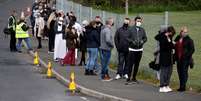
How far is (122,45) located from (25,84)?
3207 millimetres

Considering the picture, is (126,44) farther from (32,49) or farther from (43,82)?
(32,49)

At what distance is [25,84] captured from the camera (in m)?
21.1

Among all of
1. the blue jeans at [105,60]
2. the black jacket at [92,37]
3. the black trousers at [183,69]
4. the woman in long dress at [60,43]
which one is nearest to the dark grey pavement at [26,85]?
the woman in long dress at [60,43]

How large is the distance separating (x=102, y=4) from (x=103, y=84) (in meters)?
47.8

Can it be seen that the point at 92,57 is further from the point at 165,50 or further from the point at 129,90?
the point at 165,50

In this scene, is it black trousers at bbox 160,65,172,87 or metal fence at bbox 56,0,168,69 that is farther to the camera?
metal fence at bbox 56,0,168,69

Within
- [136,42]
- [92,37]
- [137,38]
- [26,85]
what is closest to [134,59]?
[136,42]

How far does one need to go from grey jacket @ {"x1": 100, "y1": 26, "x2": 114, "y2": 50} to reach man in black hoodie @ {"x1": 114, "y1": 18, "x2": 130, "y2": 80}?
220 millimetres

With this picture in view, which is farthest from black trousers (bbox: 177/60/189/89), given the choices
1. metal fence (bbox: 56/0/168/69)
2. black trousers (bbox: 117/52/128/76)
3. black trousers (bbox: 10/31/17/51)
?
black trousers (bbox: 10/31/17/51)

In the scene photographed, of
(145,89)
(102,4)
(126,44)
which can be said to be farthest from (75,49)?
(102,4)

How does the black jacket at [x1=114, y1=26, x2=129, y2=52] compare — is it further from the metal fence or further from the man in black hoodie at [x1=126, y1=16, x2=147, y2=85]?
the metal fence

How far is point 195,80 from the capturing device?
2206 centimetres

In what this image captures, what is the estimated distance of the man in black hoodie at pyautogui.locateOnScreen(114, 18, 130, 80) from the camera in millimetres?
20906

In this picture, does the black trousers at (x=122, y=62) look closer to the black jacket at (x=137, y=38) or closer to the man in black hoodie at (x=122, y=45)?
the man in black hoodie at (x=122, y=45)
